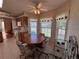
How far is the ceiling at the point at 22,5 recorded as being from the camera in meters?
1.72

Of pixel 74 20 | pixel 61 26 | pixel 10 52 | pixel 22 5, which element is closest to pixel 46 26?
pixel 61 26

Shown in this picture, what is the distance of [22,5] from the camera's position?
194 centimetres

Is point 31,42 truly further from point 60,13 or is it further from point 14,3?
point 60,13

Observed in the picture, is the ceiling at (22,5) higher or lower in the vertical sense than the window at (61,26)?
higher

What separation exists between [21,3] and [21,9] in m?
0.12

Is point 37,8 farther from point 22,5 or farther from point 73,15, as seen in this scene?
point 73,15

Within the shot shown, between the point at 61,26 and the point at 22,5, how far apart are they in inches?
35.6

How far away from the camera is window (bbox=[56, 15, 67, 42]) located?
1594 mm

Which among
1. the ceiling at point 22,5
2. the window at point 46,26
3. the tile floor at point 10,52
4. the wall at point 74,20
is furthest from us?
the tile floor at point 10,52

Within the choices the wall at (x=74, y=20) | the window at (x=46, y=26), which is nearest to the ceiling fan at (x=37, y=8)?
the window at (x=46, y=26)

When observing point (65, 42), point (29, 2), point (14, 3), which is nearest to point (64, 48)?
point (65, 42)

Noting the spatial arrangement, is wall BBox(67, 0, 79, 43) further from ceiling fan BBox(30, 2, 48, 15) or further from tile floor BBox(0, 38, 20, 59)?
tile floor BBox(0, 38, 20, 59)

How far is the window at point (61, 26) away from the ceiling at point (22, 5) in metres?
0.25

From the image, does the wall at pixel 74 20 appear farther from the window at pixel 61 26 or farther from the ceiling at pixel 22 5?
the ceiling at pixel 22 5
